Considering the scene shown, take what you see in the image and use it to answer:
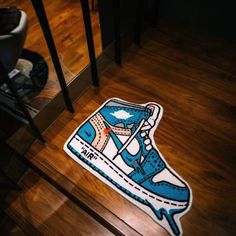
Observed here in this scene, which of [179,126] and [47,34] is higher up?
[47,34]

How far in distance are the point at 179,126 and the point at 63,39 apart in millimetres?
1260

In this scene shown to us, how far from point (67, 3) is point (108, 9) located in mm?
1031

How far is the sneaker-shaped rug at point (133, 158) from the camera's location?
1.16 m

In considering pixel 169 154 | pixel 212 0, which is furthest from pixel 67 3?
pixel 169 154

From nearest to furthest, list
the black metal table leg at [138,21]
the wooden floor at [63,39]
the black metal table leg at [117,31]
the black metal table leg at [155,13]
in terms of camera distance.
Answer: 1. the black metal table leg at [117,31]
2. the black metal table leg at [138,21]
3. the wooden floor at [63,39]
4. the black metal table leg at [155,13]

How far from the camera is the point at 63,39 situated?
2000 millimetres

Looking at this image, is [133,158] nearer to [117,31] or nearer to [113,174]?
[113,174]

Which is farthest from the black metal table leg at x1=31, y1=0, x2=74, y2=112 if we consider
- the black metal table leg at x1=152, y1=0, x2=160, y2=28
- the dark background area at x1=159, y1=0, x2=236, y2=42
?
the dark background area at x1=159, y1=0, x2=236, y2=42

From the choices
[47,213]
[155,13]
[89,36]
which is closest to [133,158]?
[47,213]

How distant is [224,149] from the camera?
1.31 m

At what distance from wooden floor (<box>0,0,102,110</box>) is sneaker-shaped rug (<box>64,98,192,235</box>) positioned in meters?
0.41

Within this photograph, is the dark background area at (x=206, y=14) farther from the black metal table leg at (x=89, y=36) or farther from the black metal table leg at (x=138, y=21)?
the black metal table leg at (x=89, y=36)

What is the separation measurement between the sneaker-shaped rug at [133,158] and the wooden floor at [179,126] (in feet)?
0.13

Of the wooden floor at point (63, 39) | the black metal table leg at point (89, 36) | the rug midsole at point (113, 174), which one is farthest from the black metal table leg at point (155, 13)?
the rug midsole at point (113, 174)
